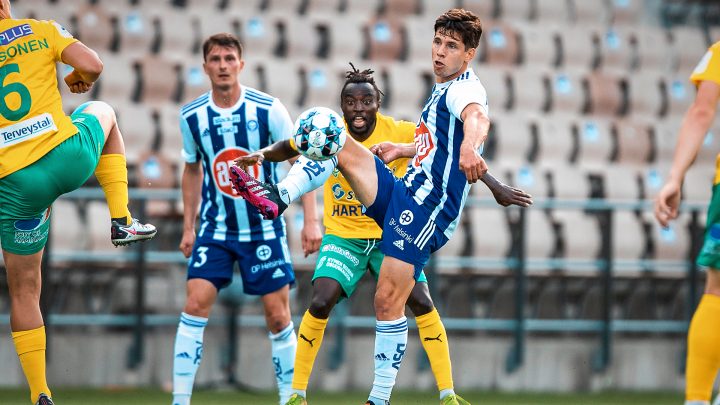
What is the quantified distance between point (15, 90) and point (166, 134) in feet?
18.7

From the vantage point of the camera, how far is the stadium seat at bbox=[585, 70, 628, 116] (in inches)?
548

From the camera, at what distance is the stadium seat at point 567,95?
543 inches

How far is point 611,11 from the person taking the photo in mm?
15469

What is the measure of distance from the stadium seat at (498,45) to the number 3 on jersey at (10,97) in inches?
336

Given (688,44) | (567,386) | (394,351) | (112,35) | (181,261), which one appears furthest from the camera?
(688,44)

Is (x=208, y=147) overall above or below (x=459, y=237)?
above

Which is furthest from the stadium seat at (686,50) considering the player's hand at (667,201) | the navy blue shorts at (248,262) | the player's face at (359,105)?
the player's hand at (667,201)

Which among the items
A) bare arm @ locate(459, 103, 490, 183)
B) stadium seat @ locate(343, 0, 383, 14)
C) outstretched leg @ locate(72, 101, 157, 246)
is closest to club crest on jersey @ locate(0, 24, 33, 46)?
outstretched leg @ locate(72, 101, 157, 246)

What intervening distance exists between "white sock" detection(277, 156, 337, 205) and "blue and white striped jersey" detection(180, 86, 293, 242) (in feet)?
2.72

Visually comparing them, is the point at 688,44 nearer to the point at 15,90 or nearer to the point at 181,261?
the point at 181,261

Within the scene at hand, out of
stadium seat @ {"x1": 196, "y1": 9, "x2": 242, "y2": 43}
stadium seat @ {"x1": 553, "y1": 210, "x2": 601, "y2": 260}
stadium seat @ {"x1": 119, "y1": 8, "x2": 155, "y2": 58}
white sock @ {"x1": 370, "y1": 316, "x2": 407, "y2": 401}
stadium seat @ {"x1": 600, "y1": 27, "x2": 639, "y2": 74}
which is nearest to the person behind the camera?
white sock @ {"x1": 370, "y1": 316, "x2": 407, "y2": 401}

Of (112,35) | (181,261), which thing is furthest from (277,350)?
(112,35)

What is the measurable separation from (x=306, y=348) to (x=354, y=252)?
68cm

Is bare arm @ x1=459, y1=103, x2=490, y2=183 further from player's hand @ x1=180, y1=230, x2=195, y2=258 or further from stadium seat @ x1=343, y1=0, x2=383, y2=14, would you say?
stadium seat @ x1=343, y1=0, x2=383, y2=14
